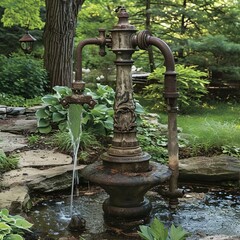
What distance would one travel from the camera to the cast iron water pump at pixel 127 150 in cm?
333

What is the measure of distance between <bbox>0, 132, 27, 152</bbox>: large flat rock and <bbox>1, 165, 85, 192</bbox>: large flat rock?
3.06 ft

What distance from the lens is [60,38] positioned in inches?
378

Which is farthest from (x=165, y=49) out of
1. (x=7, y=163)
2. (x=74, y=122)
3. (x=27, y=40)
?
(x=27, y=40)

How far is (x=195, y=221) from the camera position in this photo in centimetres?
359

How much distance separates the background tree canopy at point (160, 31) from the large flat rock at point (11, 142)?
3736mm

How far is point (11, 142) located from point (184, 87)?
4.90 m

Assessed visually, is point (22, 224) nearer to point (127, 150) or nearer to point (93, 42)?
point (127, 150)

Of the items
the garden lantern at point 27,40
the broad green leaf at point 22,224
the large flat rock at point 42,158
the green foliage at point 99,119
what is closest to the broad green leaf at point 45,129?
the green foliage at point 99,119

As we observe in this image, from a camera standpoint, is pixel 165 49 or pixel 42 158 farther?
pixel 42 158

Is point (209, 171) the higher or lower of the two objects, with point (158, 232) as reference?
lower

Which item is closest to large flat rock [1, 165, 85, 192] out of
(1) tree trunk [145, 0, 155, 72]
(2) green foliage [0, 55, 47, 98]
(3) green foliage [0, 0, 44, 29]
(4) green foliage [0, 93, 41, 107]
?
(4) green foliage [0, 93, 41, 107]

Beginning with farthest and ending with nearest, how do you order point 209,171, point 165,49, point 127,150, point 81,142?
1. point 81,142
2. point 209,171
3. point 127,150
4. point 165,49

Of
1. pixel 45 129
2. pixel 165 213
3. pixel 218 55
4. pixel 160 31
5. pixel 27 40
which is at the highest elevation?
pixel 160 31

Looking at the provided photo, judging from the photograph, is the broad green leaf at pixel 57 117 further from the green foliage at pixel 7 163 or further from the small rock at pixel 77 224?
the small rock at pixel 77 224
